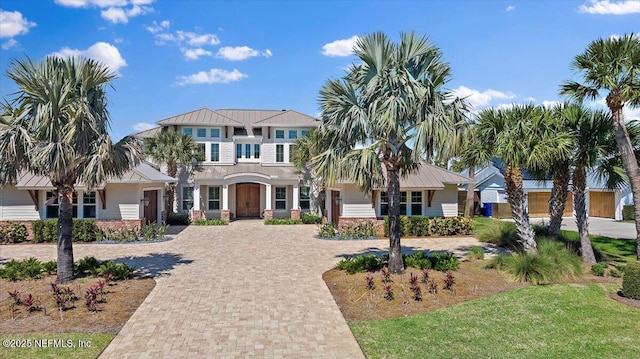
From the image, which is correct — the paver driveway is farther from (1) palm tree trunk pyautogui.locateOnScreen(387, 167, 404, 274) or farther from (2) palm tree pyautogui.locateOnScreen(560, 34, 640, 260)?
(2) palm tree pyautogui.locateOnScreen(560, 34, 640, 260)

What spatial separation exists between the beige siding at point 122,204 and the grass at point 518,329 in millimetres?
15400

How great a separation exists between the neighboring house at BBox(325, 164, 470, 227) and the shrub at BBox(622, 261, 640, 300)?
11800 millimetres

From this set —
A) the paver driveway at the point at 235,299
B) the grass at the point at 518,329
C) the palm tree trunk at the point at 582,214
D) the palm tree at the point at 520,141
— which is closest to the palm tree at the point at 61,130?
the paver driveway at the point at 235,299

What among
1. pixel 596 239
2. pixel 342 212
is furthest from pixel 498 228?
pixel 342 212

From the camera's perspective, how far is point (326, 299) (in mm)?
9852

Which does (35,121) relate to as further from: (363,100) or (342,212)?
(342,212)

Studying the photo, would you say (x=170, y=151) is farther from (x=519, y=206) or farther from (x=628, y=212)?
(x=628, y=212)

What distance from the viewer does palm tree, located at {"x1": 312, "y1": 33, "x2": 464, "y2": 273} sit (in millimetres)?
10523

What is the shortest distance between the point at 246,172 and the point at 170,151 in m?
5.18

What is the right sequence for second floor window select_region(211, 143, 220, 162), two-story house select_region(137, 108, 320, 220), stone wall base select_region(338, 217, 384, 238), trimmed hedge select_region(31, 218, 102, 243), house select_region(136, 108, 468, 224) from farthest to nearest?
second floor window select_region(211, 143, 220, 162) < two-story house select_region(137, 108, 320, 220) < house select_region(136, 108, 468, 224) < stone wall base select_region(338, 217, 384, 238) < trimmed hedge select_region(31, 218, 102, 243)

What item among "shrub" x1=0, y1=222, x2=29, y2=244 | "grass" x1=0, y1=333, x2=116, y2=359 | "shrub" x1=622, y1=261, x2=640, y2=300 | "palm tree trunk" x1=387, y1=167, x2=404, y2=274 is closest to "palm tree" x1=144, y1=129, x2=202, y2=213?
"shrub" x1=0, y1=222, x2=29, y2=244

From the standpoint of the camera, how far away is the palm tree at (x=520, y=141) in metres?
12.3

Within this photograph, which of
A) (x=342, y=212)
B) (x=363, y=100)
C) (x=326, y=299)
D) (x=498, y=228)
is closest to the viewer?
(x=326, y=299)

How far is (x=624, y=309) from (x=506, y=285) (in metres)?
2.52
